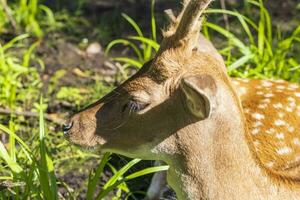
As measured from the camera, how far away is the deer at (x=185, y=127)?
3283 millimetres

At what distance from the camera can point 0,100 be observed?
525 cm

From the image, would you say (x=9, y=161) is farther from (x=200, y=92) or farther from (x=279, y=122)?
(x=279, y=122)

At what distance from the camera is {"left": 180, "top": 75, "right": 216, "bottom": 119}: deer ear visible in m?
3.00

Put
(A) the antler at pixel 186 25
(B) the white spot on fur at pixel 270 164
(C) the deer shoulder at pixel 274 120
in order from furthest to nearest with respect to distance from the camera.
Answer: (C) the deer shoulder at pixel 274 120, (B) the white spot on fur at pixel 270 164, (A) the antler at pixel 186 25

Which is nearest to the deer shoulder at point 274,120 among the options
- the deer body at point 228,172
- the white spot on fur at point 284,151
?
the white spot on fur at point 284,151

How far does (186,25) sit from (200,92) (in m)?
0.40

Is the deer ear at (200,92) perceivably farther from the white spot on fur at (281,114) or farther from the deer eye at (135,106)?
the white spot on fur at (281,114)

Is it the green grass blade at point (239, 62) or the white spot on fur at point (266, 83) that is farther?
the green grass blade at point (239, 62)

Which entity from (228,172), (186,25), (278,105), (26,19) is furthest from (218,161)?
(26,19)

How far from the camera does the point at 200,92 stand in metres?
2.99

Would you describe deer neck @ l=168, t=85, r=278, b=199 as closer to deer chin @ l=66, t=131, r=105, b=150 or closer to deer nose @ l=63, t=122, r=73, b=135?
deer chin @ l=66, t=131, r=105, b=150

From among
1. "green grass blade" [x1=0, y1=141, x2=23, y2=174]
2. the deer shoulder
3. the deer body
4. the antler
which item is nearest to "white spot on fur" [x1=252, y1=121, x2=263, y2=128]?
the deer shoulder

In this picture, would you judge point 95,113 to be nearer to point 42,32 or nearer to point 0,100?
point 0,100

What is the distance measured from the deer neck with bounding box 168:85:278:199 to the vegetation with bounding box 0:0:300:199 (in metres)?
0.62
